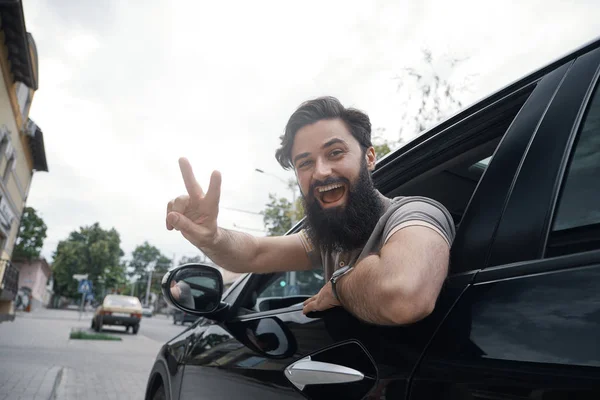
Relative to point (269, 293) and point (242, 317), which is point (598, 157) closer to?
point (242, 317)

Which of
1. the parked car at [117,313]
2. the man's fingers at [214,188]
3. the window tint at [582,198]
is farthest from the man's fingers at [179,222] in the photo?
the parked car at [117,313]

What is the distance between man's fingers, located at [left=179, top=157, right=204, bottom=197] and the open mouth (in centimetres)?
44

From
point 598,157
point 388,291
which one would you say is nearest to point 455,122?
point 598,157

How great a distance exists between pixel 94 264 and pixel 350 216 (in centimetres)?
7573

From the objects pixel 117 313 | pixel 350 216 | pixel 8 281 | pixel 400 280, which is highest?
pixel 8 281

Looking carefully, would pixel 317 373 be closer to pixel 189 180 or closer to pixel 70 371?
pixel 189 180

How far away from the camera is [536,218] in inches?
40.2

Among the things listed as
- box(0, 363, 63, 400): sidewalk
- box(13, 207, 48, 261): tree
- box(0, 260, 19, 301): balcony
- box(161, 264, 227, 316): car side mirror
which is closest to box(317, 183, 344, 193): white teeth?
box(161, 264, 227, 316): car side mirror

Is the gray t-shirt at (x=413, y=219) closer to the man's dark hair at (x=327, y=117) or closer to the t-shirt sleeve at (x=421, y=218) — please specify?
the t-shirt sleeve at (x=421, y=218)

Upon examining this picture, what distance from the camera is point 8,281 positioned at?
876 inches

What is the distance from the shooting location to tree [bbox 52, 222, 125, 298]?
7069 centimetres

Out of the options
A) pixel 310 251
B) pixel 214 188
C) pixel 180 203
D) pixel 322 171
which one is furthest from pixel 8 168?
pixel 322 171

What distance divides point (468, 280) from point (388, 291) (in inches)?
7.0

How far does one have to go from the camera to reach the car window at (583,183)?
95 centimetres
